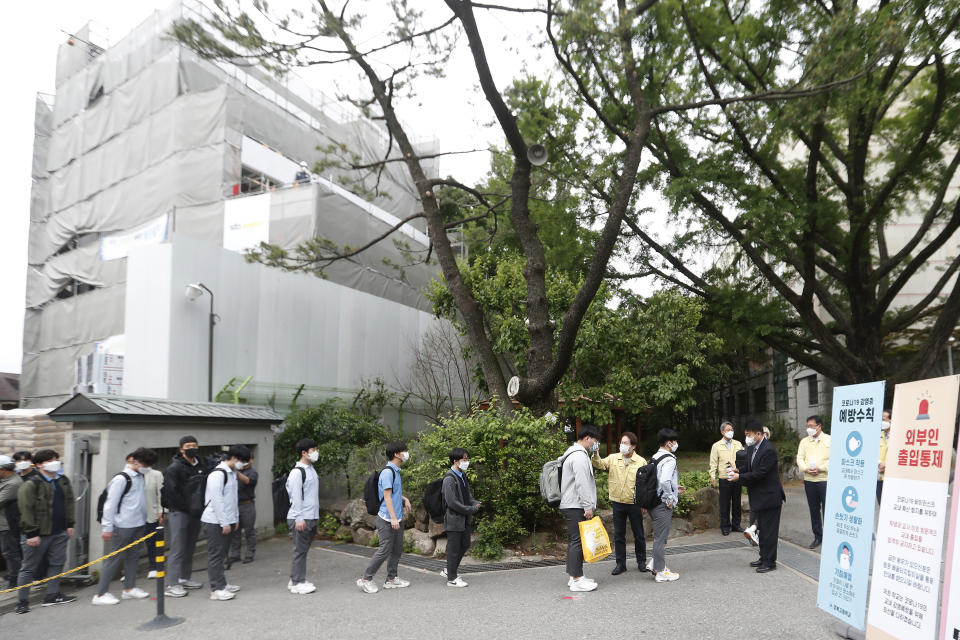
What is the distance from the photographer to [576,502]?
778 cm

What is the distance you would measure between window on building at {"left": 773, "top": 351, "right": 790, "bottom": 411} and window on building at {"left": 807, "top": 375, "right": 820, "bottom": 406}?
8.95ft

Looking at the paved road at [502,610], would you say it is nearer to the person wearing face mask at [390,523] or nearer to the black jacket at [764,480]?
the person wearing face mask at [390,523]

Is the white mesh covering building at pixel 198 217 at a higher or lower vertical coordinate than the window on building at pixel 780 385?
higher

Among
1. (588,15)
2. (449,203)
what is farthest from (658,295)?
(588,15)

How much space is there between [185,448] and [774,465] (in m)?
7.16

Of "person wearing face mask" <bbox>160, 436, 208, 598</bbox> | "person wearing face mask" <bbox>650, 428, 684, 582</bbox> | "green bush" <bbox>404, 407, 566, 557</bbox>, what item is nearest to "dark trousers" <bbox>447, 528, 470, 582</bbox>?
"green bush" <bbox>404, 407, 566, 557</bbox>

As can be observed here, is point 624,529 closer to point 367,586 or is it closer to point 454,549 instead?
point 454,549

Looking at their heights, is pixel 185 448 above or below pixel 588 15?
below

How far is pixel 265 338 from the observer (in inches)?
621

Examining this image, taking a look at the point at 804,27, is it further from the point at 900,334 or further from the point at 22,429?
the point at 22,429

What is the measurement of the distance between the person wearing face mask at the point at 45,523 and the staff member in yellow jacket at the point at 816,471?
9464mm

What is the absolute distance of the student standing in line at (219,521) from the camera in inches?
318

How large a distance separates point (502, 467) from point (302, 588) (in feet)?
10.8

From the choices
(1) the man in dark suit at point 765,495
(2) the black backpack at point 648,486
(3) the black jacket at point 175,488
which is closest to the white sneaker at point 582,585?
(2) the black backpack at point 648,486
